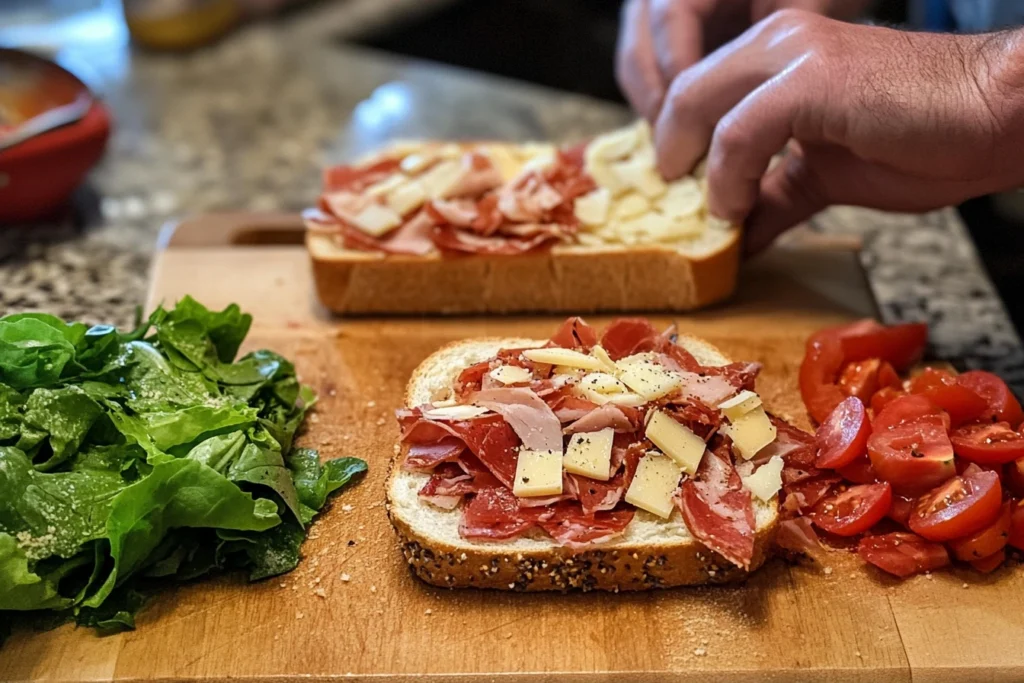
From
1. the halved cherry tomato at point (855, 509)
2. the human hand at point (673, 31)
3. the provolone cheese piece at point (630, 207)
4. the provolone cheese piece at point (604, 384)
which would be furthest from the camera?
the human hand at point (673, 31)

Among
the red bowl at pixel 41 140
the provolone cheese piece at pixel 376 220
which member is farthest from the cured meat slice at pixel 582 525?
the red bowl at pixel 41 140

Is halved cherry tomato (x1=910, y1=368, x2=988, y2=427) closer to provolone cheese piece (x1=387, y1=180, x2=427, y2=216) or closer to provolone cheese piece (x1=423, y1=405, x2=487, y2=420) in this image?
provolone cheese piece (x1=423, y1=405, x2=487, y2=420)

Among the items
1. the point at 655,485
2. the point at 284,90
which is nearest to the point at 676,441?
the point at 655,485

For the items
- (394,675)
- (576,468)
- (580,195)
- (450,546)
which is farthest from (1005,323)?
(394,675)

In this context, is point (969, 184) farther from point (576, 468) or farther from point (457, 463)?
point (457, 463)

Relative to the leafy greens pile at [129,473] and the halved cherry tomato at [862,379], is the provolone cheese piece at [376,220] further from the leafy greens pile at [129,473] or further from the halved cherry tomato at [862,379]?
the halved cherry tomato at [862,379]

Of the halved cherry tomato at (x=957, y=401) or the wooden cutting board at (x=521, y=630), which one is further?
the halved cherry tomato at (x=957, y=401)

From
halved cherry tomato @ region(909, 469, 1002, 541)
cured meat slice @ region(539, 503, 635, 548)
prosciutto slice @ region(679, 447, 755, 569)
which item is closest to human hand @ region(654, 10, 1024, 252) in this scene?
halved cherry tomato @ region(909, 469, 1002, 541)
